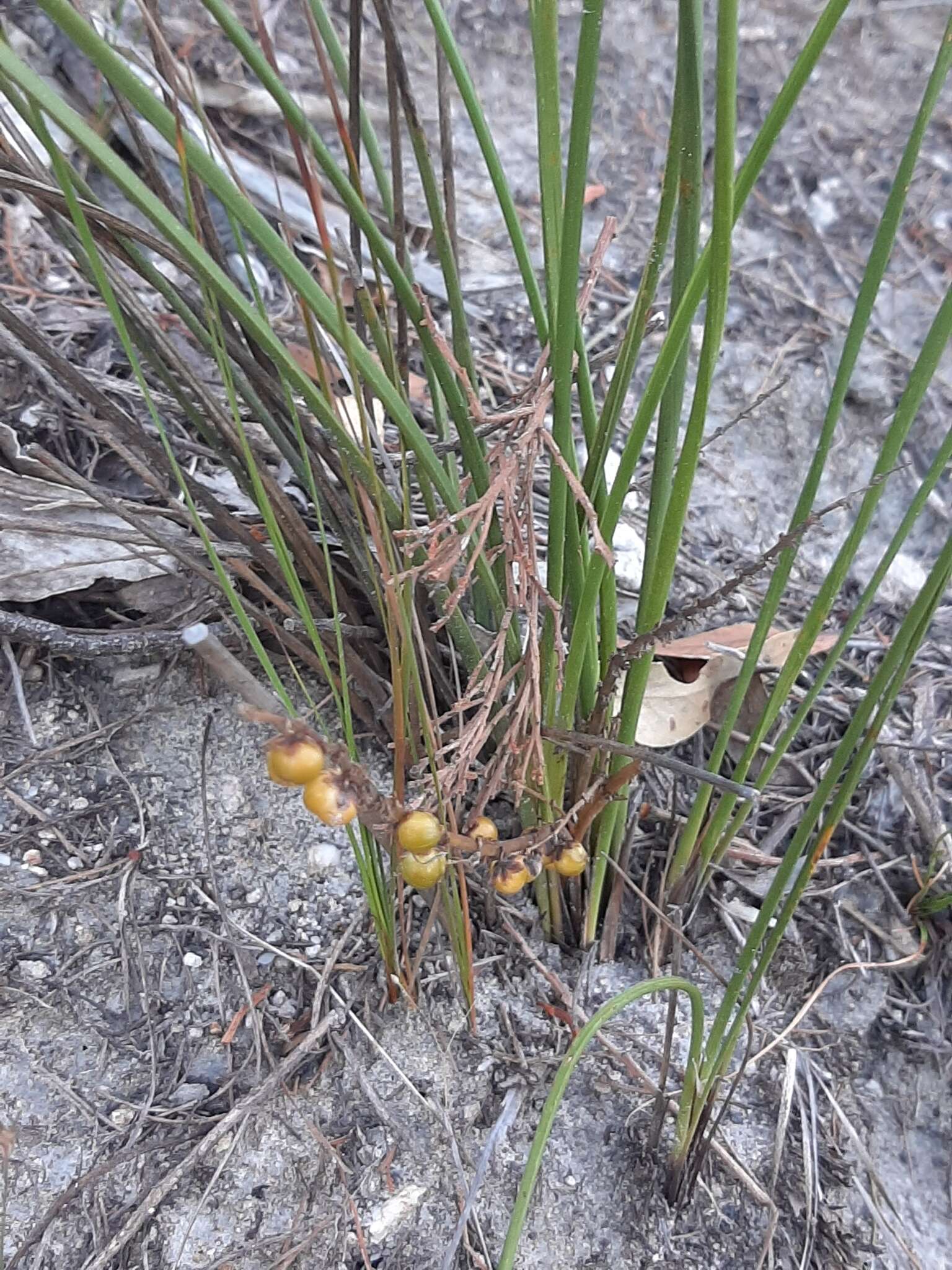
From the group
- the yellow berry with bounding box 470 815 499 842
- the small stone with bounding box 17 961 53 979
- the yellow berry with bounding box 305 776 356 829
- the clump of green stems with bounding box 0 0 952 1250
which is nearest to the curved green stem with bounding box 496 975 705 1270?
the clump of green stems with bounding box 0 0 952 1250

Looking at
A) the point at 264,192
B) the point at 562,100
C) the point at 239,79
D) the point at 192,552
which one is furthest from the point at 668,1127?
the point at 562,100

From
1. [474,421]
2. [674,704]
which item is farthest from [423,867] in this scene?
[674,704]

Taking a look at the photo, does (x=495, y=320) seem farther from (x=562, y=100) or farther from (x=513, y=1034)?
(x=513, y=1034)

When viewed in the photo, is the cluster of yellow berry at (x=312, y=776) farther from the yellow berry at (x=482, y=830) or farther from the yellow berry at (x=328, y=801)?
the yellow berry at (x=482, y=830)

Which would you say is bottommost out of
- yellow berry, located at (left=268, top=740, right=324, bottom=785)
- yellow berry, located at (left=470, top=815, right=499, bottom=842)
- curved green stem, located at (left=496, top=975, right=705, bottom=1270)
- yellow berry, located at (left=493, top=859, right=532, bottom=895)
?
curved green stem, located at (left=496, top=975, right=705, bottom=1270)

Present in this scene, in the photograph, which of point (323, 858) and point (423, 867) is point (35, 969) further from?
point (423, 867)

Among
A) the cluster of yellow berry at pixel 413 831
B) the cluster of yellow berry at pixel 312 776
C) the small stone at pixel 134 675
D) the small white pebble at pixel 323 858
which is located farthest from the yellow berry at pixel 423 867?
the small stone at pixel 134 675

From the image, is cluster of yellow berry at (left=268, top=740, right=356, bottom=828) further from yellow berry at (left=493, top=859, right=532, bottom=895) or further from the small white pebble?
the small white pebble
